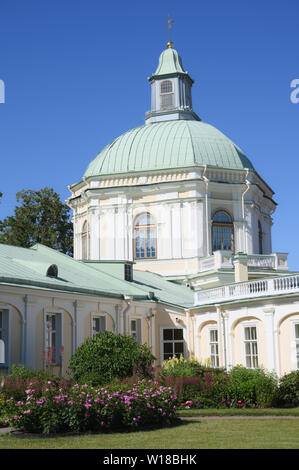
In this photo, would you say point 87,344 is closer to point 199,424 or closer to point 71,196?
point 199,424

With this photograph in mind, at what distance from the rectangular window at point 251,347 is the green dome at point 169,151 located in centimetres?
1788

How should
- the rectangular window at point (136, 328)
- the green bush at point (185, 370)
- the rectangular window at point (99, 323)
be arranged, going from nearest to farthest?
the green bush at point (185, 370) → the rectangular window at point (99, 323) → the rectangular window at point (136, 328)

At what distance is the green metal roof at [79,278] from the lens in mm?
24383

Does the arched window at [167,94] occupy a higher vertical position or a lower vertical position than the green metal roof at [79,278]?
higher

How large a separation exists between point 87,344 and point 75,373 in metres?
1.23

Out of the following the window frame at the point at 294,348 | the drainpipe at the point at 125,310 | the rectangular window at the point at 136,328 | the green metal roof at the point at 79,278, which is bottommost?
the window frame at the point at 294,348

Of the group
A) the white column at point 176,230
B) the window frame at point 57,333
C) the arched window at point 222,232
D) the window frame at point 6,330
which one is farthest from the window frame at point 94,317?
the arched window at point 222,232

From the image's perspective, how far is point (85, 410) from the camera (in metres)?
15.0

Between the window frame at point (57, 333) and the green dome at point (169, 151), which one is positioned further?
the green dome at point (169, 151)

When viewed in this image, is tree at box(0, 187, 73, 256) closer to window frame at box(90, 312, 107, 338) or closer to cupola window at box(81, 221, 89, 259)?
cupola window at box(81, 221, 89, 259)

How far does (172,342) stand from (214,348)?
2.88 metres

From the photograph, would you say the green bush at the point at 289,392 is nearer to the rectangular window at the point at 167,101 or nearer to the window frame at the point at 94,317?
Answer: the window frame at the point at 94,317

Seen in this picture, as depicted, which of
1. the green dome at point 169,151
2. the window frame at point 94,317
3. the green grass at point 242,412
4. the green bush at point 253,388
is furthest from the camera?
the green dome at point 169,151
